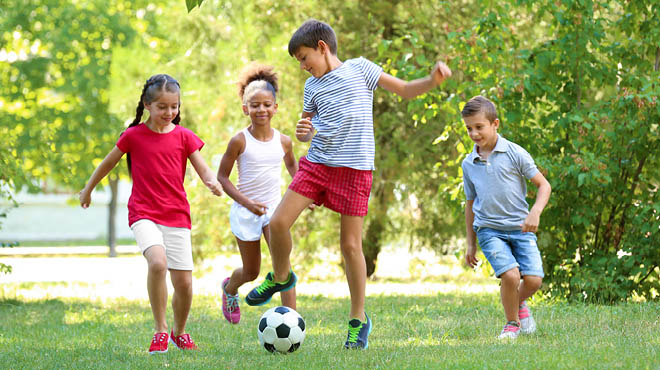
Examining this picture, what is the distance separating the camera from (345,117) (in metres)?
4.96

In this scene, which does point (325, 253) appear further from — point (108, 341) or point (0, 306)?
point (108, 341)

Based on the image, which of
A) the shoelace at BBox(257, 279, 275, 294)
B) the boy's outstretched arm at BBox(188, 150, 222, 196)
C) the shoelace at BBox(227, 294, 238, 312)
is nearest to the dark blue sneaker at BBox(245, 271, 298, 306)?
the shoelace at BBox(257, 279, 275, 294)

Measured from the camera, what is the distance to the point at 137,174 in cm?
535

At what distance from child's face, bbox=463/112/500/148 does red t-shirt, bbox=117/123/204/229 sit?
6.40ft

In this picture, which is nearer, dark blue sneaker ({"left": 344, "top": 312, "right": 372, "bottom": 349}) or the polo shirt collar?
dark blue sneaker ({"left": 344, "top": 312, "right": 372, "bottom": 349})

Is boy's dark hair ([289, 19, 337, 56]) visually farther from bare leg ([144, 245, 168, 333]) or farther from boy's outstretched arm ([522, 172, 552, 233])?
boy's outstretched arm ([522, 172, 552, 233])

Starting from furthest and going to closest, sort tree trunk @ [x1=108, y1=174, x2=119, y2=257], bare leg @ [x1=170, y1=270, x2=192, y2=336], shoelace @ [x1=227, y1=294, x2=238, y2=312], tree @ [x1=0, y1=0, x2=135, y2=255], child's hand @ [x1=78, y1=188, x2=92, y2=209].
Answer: tree trunk @ [x1=108, y1=174, x2=119, y2=257] → tree @ [x1=0, y1=0, x2=135, y2=255] → shoelace @ [x1=227, y1=294, x2=238, y2=312] → bare leg @ [x1=170, y1=270, x2=192, y2=336] → child's hand @ [x1=78, y1=188, x2=92, y2=209]

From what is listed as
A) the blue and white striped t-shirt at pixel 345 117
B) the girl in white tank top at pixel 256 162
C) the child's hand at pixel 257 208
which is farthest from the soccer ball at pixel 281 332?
the girl in white tank top at pixel 256 162

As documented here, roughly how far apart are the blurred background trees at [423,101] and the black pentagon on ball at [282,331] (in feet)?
6.75

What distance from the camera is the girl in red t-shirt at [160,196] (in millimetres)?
5252

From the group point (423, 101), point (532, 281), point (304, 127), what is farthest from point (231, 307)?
point (423, 101)

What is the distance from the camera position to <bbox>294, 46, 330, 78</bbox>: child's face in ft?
16.6

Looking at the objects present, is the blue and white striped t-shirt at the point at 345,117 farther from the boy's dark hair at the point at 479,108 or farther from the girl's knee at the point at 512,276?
the girl's knee at the point at 512,276

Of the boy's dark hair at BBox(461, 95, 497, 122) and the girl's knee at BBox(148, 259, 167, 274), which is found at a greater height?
the boy's dark hair at BBox(461, 95, 497, 122)
